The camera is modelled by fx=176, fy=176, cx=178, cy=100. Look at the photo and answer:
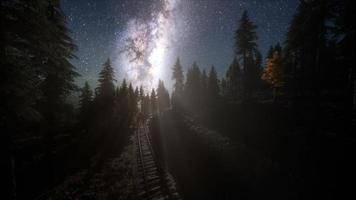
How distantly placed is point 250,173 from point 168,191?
422cm

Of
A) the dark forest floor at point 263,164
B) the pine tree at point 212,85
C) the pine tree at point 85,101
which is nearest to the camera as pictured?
the dark forest floor at point 263,164

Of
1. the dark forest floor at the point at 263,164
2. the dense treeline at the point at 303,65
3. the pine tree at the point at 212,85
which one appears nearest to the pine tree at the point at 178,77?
the dense treeline at the point at 303,65

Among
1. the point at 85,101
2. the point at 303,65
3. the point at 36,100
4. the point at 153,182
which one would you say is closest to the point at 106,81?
the point at 85,101

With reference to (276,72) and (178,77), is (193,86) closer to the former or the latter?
(178,77)

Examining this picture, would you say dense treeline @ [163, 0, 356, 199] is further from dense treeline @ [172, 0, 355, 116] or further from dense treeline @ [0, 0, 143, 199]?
dense treeline @ [0, 0, 143, 199]

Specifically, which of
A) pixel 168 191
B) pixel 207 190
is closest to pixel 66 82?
pixel 168 191

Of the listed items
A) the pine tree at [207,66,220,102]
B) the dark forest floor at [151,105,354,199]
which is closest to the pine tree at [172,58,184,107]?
the pine tree at [207,66,220,102]

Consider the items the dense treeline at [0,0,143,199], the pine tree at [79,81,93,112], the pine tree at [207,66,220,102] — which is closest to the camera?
the dense treeline at [0,0,143,199]

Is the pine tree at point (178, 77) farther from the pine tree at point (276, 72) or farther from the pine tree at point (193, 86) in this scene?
the pine tree at point (276, 72)

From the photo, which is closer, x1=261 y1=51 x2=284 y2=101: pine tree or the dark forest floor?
the dark forest floor

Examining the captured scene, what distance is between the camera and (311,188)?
7.07 metres

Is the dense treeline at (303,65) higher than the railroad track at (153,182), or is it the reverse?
the dense treeline at (303,65)

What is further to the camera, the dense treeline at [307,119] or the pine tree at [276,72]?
the pine tree at [276,72]

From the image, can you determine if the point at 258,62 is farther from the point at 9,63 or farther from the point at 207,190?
the point at 9,63
